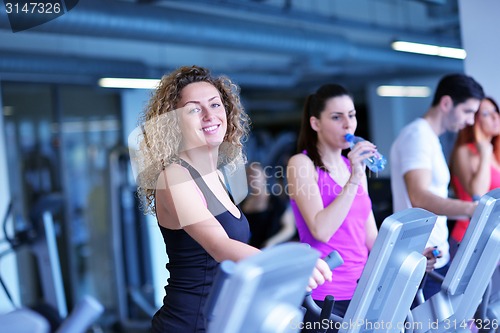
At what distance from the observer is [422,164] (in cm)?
278

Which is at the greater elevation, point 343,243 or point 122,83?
point 122,83

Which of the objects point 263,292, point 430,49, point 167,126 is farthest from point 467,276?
point 430,49

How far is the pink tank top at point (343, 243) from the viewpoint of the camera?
2393 mm

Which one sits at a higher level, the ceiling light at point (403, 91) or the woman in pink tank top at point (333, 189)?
the ceiling light at point (403, 91)

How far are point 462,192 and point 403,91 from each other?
502cm

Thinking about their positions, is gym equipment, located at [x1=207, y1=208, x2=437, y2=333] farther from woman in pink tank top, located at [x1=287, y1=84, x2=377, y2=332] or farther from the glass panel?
the glass panel

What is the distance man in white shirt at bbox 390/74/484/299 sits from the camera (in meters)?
2.76

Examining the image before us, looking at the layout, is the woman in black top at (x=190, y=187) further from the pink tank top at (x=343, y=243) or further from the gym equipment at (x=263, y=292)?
the pink tank top at (x=343, y=243)

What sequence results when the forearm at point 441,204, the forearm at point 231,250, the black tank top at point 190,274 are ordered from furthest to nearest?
the forearm at point 441,204 → the black tank top at point 190,274 → the forearm at point 231,250

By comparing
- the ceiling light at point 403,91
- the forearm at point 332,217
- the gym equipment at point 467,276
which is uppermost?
the ceiling light at point 403,91

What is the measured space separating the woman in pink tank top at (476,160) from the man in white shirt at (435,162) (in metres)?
0.32

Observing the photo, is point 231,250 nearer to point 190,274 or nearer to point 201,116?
point 190,274

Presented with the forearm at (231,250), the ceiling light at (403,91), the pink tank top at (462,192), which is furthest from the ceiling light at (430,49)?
the forearm at (231,250)

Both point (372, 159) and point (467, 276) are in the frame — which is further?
point (372, 159)
